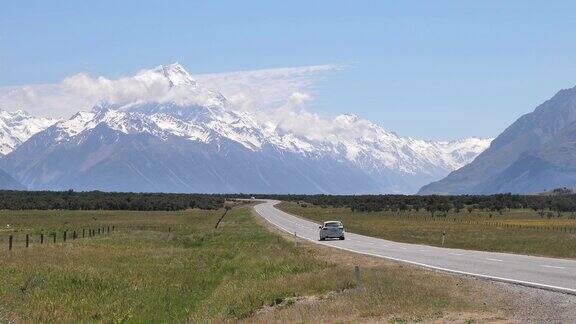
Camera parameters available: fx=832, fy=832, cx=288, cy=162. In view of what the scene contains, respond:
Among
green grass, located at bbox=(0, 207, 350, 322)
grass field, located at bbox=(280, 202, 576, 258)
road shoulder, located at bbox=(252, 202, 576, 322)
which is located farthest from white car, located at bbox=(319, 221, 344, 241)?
road shoulder, located at bbox=(252, 202, 576, 322)

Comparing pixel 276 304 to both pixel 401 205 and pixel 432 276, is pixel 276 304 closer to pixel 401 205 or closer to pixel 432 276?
pixel 432 276

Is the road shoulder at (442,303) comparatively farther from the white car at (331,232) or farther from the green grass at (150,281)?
the white car at (331,232)

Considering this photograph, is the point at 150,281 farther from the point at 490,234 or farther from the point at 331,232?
the point at 490,234

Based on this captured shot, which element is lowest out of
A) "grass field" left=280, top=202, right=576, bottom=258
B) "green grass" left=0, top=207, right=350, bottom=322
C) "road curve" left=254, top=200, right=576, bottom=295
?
"green grass" left=0, top=207, right=350, bottom=322

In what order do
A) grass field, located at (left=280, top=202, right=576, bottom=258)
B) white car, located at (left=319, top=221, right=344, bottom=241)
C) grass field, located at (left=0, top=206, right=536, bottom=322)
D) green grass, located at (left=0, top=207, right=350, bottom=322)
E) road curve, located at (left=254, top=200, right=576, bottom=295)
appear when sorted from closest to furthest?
1. grass field, located at (left=0, top=206, right=536, bottom=322)
2. green grass, located at (left=0, top=207, right=350, bottom=322)
3. road curve, located at (left=254, top=200, right=576, bottom=295)
4. grass field, located at (left=280, top=202, right=576, bottom=258)
5. white car, located at (left=319, top=221, right=344, bottom=241)

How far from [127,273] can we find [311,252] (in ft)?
38.7

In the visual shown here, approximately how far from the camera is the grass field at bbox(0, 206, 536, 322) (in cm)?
1980

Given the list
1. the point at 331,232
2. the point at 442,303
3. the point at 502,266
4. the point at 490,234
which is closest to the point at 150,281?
the point at 502,266

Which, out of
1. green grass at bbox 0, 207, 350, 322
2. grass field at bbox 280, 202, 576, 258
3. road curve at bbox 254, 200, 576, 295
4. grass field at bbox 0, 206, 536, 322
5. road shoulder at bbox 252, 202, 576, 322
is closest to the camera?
road shoulder at bbox 252, 202, 576, 322

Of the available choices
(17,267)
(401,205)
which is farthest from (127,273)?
(401,205)

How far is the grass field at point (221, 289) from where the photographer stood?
1980 cm

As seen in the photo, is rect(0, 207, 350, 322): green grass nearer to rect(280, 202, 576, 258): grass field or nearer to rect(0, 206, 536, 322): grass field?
rect(0, 206, 536, 322): grass field

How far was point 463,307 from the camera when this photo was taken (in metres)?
18.7

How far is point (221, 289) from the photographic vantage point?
91.8ft
